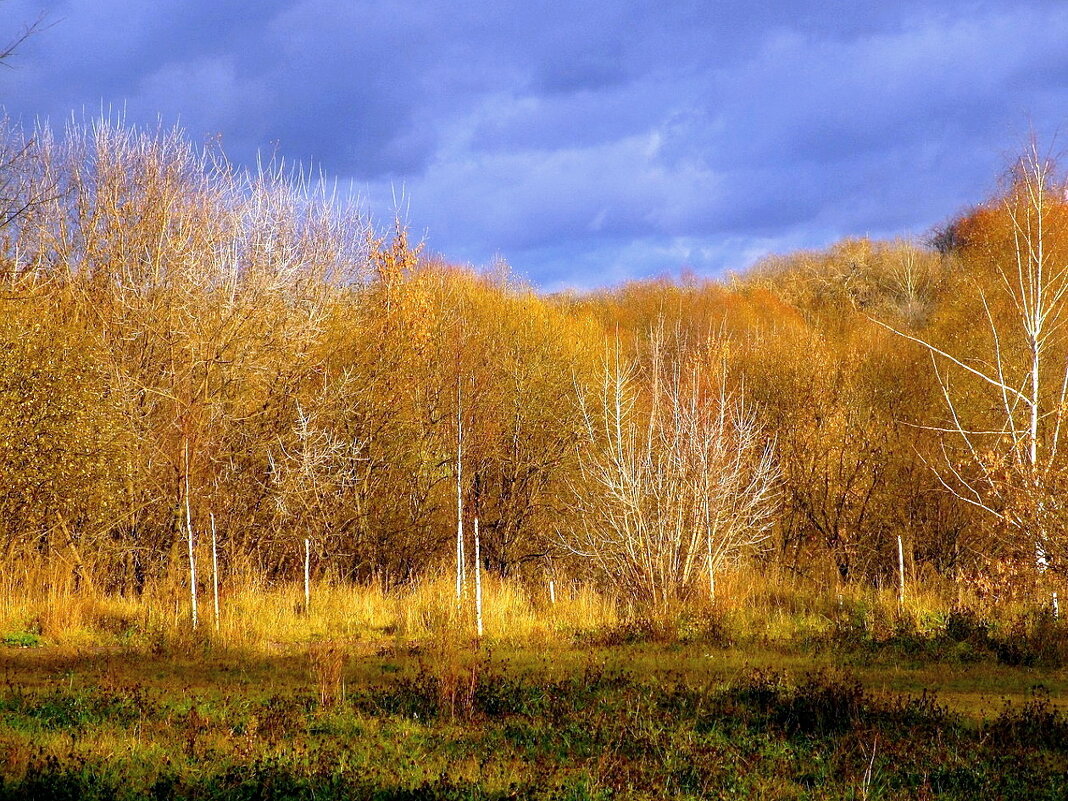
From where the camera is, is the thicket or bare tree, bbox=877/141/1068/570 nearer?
bare tree, bbox=877/141/1068/570

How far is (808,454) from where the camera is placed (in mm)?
19312

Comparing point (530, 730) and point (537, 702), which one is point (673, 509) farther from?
point (530, 730)

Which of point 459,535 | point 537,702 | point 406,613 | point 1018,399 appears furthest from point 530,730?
point 1018,399

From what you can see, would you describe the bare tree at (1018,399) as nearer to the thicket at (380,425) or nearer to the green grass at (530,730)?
the thicket at (380,425)

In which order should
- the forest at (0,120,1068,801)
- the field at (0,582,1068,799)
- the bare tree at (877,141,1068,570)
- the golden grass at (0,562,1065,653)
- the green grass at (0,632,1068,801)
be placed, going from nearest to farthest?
the green grass at (0,632,1068,801)
the field at (0,582,1068,799)
the forest at (0,120,1068,801)
the bare tree at (877,141,1068,570)
the golden grass at (0,562,1065,653)

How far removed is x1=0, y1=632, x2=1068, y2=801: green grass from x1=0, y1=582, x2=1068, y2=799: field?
28mm

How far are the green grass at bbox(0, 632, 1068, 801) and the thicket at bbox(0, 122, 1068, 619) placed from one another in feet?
9.07

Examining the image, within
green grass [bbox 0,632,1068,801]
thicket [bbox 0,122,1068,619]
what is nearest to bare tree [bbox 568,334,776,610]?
thicket [bbox 0,122,1068,619]

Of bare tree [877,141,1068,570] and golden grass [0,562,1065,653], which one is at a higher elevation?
bare tree [877,141,1068,570]

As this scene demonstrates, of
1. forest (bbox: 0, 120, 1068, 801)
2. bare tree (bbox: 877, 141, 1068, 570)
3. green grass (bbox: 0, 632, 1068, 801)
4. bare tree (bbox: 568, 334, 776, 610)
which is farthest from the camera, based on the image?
bare tree (bbox: 568, 334, 776, 610)

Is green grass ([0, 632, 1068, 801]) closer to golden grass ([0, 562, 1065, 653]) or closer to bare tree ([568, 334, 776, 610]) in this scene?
golden grass ([0, 562, 1065, 653])

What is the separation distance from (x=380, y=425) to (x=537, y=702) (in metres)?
10.9

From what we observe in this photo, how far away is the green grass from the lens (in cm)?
570

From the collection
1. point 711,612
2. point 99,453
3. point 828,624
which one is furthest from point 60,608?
point 828,624
